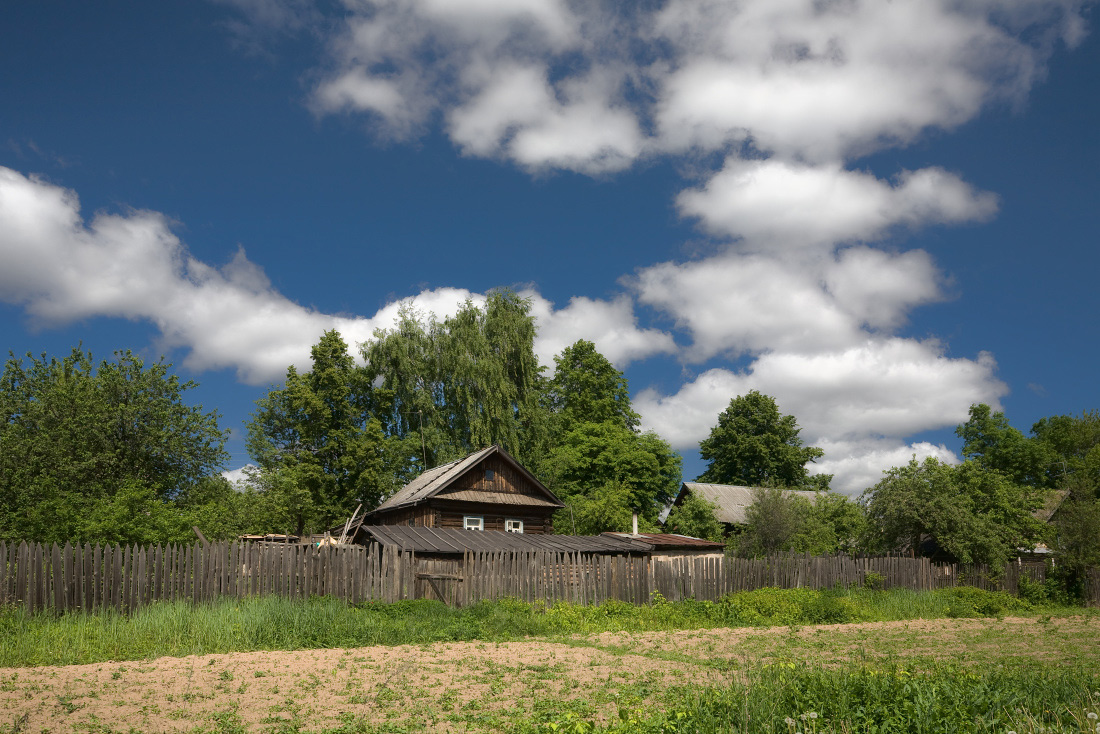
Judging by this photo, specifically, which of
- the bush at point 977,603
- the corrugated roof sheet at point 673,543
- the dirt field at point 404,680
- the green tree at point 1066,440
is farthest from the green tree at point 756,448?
the dirt field at point 404,680

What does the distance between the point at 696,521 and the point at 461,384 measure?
576 inches

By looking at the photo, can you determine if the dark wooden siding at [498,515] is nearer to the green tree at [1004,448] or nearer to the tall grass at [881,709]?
the tall grass at [881,709]

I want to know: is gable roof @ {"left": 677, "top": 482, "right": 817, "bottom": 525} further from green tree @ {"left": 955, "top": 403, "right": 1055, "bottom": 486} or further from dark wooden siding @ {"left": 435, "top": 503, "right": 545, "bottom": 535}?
green tree @ {"left": 955, "top": 403, "right": 1055, "bottom": 486}

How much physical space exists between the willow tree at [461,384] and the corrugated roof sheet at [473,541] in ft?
62.1

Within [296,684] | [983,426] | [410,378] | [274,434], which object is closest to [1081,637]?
[296,684]

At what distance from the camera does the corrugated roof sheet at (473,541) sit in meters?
18.1

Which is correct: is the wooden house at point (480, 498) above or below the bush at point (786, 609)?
above

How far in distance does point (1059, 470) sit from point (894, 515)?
45134mm

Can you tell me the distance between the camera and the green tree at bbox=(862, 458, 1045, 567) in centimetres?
2597

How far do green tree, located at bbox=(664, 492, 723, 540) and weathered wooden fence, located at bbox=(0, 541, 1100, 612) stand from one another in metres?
15.7

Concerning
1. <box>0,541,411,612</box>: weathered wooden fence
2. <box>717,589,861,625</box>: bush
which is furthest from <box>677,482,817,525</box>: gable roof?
<box>0,541,411,612</box>: weathered wooden fence

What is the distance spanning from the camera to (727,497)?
47.3 metres

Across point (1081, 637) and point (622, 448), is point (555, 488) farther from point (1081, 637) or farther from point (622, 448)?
point (1081, 637)

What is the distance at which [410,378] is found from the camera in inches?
1676
